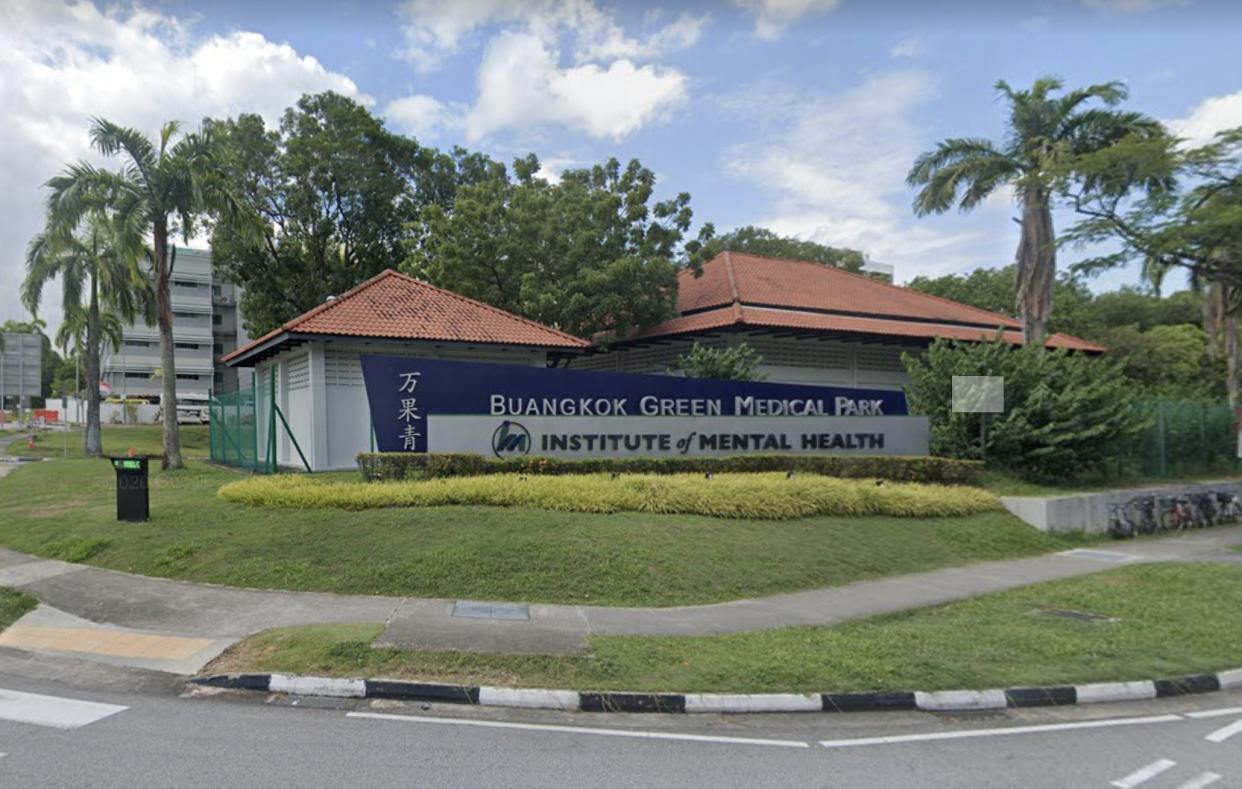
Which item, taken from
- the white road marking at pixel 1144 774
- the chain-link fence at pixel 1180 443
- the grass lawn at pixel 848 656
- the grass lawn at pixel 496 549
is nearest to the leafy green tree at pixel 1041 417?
the chain-link fence at pixel 1180 443

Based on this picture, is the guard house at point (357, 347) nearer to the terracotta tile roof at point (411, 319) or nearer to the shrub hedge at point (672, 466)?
the terracotta tile roof at point (411, 319)

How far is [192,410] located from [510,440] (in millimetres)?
57512

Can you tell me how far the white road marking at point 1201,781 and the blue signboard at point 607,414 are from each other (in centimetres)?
1062

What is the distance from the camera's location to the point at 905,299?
93.9 feet

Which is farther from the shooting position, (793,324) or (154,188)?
(793,324)

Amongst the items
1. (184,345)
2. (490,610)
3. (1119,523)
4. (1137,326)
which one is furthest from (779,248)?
(184,345)

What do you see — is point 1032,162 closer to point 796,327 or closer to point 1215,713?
point 796,327

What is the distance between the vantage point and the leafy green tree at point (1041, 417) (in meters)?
16.0

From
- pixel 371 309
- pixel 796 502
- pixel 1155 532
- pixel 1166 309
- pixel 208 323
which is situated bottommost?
pixel 1155 532

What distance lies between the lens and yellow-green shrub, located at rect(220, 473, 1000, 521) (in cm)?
1129

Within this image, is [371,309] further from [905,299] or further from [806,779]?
[905,299]

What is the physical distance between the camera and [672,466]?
46.5 feet

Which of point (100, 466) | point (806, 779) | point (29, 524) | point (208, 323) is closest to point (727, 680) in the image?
point (806, 779)

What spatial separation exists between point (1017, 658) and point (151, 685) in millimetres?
7328
